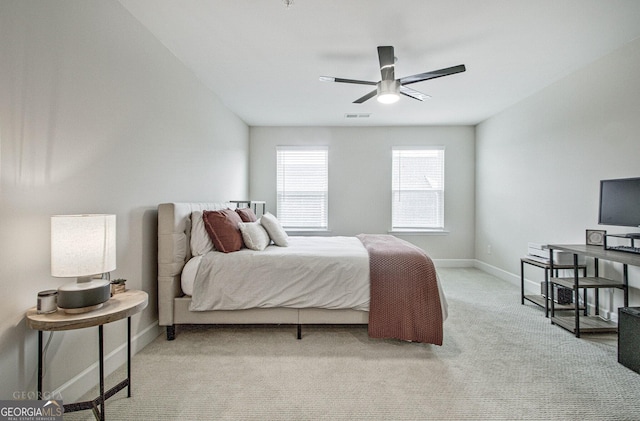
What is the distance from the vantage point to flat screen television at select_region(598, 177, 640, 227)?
232cm

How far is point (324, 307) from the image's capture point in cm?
239

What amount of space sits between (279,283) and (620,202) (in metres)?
3.02

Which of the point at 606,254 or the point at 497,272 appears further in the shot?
the point at 497,272

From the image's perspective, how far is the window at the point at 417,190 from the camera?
5.20 meters

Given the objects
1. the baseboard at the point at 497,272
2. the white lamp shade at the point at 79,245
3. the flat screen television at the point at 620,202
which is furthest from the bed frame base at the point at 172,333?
the baseboard at the point at 497,272

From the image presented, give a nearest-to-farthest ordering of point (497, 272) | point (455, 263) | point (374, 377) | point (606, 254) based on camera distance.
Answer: point (374, 377) → point (606, 254) → point (497, 272) → point (455, 263)

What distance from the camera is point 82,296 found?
136cm

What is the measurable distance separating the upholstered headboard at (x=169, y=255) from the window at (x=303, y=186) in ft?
9.55

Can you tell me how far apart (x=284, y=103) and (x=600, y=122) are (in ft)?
11.7

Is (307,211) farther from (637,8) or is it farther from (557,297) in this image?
(637,8)

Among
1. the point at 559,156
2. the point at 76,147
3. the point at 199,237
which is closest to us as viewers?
the point at 76,147

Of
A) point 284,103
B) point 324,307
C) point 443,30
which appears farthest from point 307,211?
point 443,30

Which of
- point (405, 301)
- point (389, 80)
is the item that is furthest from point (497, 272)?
point (389, 80)

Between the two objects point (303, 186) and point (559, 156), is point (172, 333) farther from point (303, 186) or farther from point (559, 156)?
point (559, 156)
